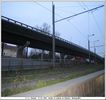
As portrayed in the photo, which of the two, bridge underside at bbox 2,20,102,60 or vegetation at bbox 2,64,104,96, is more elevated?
bridge underside at bbox 2,20,102,60

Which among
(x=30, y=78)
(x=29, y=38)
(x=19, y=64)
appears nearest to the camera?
(x=30, y=78)

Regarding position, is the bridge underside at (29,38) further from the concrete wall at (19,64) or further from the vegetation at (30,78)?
the vegetation at (30,78)

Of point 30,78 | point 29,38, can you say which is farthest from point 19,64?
point 30,78

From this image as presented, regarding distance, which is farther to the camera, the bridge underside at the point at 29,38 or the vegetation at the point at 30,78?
the bridge underside at the point at 29,38

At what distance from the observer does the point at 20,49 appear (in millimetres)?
23078

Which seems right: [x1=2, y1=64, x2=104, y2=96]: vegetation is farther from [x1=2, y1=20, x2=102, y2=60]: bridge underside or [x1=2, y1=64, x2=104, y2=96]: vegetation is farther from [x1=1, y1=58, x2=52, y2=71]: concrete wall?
[x1=2, y1=20, x2=102, y2=60]: bridge underside

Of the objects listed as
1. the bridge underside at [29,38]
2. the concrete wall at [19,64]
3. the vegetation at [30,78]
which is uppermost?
the bridge underside at [29,38]

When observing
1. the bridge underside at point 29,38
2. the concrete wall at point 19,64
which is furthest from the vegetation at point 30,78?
the bridge underside at point 29,38

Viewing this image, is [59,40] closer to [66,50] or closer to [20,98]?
[66,50]

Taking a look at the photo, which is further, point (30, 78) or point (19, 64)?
point (19, 64)

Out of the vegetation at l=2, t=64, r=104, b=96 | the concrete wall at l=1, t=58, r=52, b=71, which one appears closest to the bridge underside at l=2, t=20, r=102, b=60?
the concrete wall at l=1, t=58, r=52, b=71

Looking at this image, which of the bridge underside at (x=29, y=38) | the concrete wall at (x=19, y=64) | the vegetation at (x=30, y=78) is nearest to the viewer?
the vegetation at (x=30, y=78)

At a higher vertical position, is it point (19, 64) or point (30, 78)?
point (19, 64)

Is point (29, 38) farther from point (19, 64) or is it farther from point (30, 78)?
point (30, 78)
